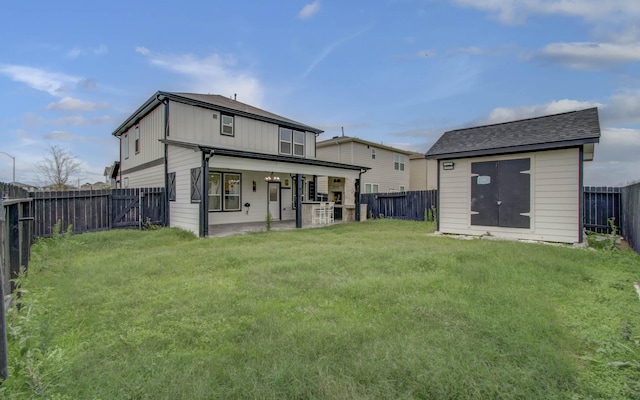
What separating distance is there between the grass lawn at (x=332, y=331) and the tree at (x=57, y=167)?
19.8 metres

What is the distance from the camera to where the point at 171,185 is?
11.9 meters

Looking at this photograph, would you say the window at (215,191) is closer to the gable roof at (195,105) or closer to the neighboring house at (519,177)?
the gable roof at (195,105)

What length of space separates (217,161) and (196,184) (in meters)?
1.06

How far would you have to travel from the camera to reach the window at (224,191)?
41.9 ft

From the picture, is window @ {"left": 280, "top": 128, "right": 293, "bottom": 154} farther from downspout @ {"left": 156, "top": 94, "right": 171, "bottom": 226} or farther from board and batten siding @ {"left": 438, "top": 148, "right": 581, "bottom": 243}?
board and batten siding @ {"left": 438, "top": 148, "right": 581, "bottom": 243}

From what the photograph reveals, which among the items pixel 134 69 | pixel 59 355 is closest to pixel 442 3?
pixel 59 355

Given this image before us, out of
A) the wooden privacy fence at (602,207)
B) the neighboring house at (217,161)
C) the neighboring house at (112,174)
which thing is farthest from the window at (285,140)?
the wooden privacy fence at (602,207)

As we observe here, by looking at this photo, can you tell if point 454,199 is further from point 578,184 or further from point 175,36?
point 175,36

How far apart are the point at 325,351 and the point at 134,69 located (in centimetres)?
1512

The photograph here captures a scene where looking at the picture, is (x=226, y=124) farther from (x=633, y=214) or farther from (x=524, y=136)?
(x=633, y=214)

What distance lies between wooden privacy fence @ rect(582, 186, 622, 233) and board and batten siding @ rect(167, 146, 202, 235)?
13569 millimetres

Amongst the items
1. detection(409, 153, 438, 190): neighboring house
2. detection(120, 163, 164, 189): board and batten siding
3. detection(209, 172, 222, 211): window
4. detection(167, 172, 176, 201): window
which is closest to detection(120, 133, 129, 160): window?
detection(120, 163, 164, 189): board and batten siding

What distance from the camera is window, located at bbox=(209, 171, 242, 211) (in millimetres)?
12766

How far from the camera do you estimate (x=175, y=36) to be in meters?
11.8
